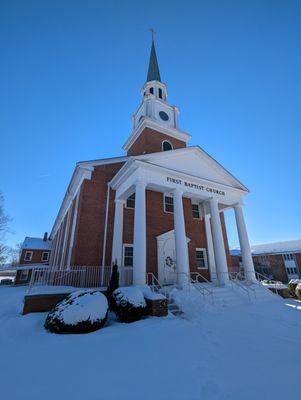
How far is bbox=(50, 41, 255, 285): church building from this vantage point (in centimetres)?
1159

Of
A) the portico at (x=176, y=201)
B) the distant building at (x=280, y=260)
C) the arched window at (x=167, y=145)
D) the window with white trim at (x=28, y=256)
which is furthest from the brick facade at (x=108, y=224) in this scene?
the window with white trim at (x=28, y=256)

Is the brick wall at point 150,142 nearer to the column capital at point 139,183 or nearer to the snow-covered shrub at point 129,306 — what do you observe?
the column capital at point 139,183

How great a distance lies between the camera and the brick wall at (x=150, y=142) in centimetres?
1739

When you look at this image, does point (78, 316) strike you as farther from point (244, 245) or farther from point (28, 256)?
point (28, 256)

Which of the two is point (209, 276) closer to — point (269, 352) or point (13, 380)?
point (269, 352)

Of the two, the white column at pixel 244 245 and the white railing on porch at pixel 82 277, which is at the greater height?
the white column at pixel 244 245

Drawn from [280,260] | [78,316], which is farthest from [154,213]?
[280,260]

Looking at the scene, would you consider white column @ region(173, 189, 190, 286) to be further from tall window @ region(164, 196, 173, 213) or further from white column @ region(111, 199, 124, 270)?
white column @ region(111, 199, 124, 270)

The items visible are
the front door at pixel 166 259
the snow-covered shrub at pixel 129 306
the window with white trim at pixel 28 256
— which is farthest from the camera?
the window with white trim at pixel 28 256

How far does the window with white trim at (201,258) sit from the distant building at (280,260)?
74.9 ft

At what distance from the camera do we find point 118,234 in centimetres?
1282

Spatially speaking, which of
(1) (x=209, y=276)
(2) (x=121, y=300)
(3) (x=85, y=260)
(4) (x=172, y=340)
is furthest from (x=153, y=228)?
(4) (x=172, y=340)

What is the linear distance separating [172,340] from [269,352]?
2340 millimetres

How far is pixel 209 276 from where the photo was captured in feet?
52.5
